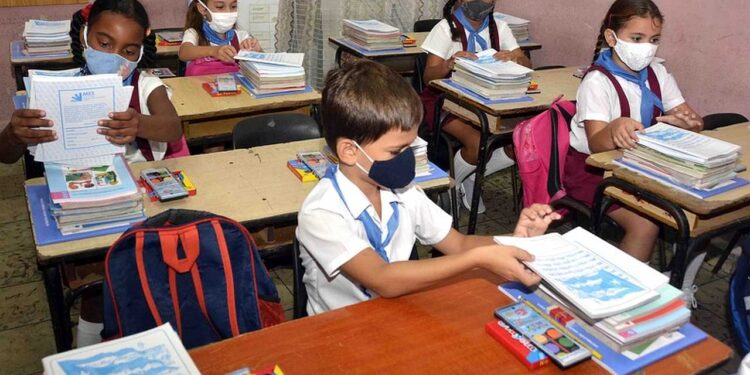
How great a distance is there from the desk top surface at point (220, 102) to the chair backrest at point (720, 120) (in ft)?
5.82

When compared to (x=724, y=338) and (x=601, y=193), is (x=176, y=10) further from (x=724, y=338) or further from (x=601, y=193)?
(x=724, y=338)

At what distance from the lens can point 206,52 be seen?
370 centimetres

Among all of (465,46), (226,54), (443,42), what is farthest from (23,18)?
(465,46)

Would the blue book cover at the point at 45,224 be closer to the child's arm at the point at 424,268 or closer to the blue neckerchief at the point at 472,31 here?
the child's arm at the point at 424,268

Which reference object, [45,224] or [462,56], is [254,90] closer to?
[462,56]

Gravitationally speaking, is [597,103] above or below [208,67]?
above

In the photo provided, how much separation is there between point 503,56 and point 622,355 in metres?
2.58

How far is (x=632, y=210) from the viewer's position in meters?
2.56

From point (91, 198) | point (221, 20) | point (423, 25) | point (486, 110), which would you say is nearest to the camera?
point (91, 198)

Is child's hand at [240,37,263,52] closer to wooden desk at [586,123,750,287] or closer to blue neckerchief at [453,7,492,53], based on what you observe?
blue neckerchief at [453,7,492,53]

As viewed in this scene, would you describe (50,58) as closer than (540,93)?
No

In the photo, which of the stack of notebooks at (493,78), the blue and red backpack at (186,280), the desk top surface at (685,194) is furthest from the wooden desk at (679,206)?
the blue and red backpack at (186,280)

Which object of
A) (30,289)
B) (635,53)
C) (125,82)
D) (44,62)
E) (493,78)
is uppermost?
(635,53)

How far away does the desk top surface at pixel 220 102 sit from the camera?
2955 mm
